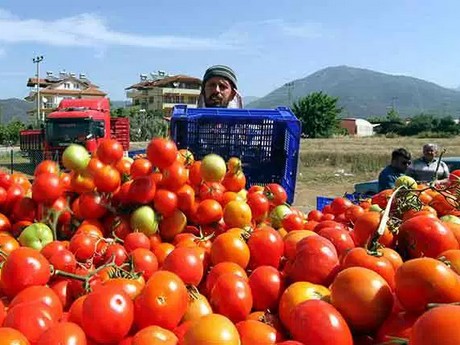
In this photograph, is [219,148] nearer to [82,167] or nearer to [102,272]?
[82,167]

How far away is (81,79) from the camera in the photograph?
104 meters

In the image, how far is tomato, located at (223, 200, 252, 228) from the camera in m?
2.85

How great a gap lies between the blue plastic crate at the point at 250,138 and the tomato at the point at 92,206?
161 centimetres

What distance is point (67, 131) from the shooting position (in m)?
21.0

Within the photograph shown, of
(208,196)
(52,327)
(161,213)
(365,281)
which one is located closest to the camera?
(52,327)

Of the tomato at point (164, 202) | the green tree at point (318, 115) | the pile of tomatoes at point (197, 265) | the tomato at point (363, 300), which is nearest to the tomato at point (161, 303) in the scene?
the pile of tomatoes at point (197, 265)

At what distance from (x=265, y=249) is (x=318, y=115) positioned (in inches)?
2582

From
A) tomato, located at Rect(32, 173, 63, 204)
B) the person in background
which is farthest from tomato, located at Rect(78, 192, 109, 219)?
the person in background

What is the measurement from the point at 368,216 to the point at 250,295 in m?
0.71

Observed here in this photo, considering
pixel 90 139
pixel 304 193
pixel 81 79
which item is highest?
pixel 81 79

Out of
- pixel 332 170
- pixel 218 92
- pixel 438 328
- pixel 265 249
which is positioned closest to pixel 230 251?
pixel 265 249

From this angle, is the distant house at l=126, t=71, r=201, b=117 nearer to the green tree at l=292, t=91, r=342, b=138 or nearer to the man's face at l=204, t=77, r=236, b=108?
the green tree at l=292, t=91, r=342, b=138

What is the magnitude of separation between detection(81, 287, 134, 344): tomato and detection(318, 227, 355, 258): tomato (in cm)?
97

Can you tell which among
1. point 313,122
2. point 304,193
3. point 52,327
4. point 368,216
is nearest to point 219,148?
point 368,216
